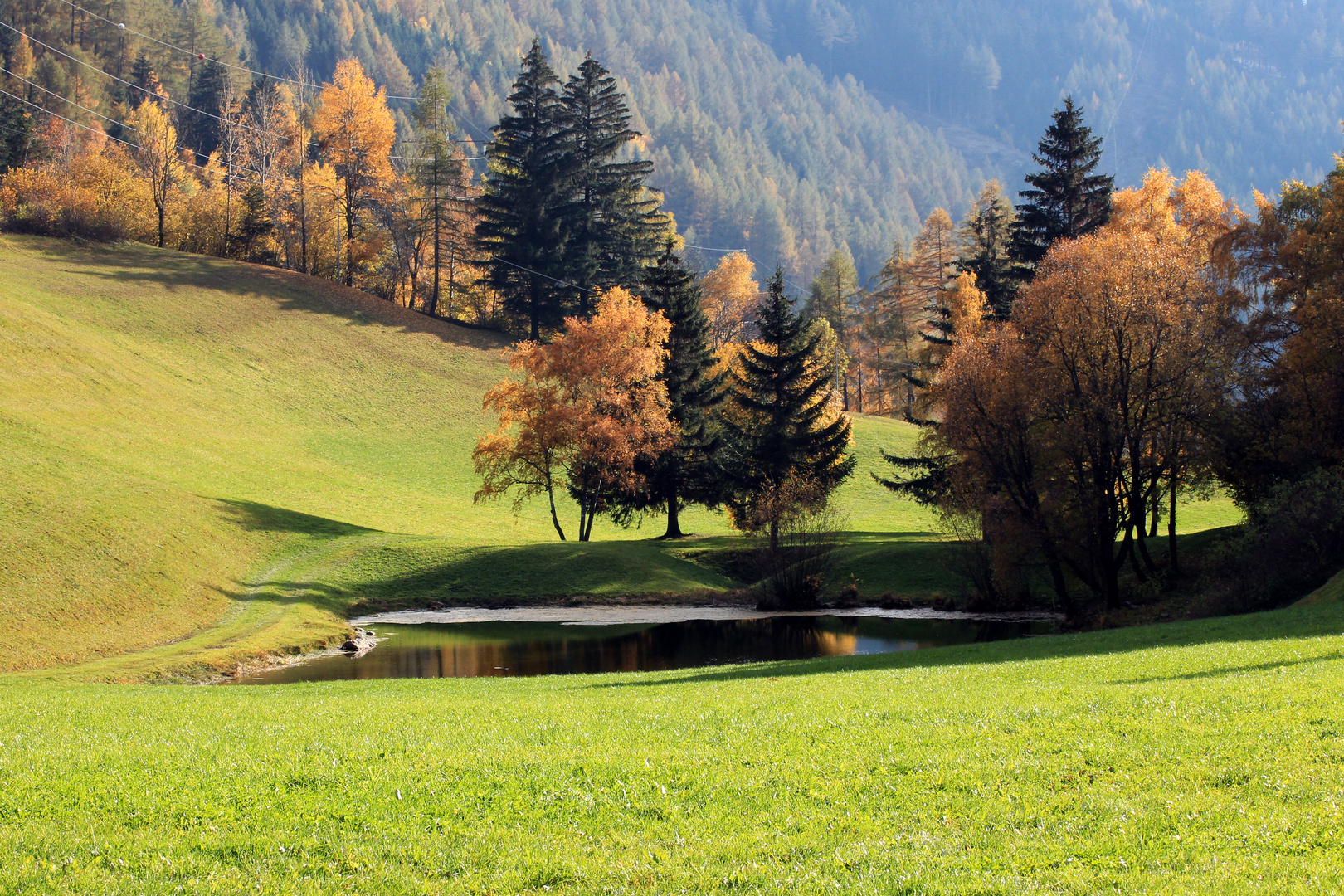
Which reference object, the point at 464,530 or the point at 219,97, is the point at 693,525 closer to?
the point at 464,530

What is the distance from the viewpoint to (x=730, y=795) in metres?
9.45

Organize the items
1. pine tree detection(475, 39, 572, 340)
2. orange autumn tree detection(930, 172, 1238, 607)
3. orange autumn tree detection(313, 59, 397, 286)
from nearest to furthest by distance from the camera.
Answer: orange autumn tree detection(930, 172, 1238, 607)
pine tree detection(475, 39, 572, 340)
orange autumn tree detection(313, 59, 397, 286)

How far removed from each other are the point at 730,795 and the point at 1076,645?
15480 millimetres

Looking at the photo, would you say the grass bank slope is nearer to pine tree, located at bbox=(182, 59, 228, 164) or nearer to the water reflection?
the water reflection

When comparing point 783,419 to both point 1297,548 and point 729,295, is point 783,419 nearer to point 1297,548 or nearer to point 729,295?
point 1297,548

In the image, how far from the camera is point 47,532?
3416 centimetres

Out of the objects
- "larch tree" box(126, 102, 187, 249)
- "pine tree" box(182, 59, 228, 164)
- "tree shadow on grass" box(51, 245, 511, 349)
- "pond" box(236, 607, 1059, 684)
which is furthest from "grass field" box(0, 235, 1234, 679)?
"pine tree" box(182, 59, 228, 164)

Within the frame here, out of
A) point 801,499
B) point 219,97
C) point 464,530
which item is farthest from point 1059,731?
point 219,97

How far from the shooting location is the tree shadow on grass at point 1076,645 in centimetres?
1953

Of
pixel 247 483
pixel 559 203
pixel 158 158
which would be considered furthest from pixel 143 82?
pixel 247 483

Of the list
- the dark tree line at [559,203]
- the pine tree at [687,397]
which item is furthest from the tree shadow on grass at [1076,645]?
the dark tree line at [559,203]

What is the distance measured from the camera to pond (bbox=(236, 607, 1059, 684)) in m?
30.4

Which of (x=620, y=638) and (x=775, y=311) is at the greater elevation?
(x=775, y=311)

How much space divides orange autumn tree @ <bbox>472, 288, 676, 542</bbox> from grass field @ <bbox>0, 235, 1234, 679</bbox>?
467cm
